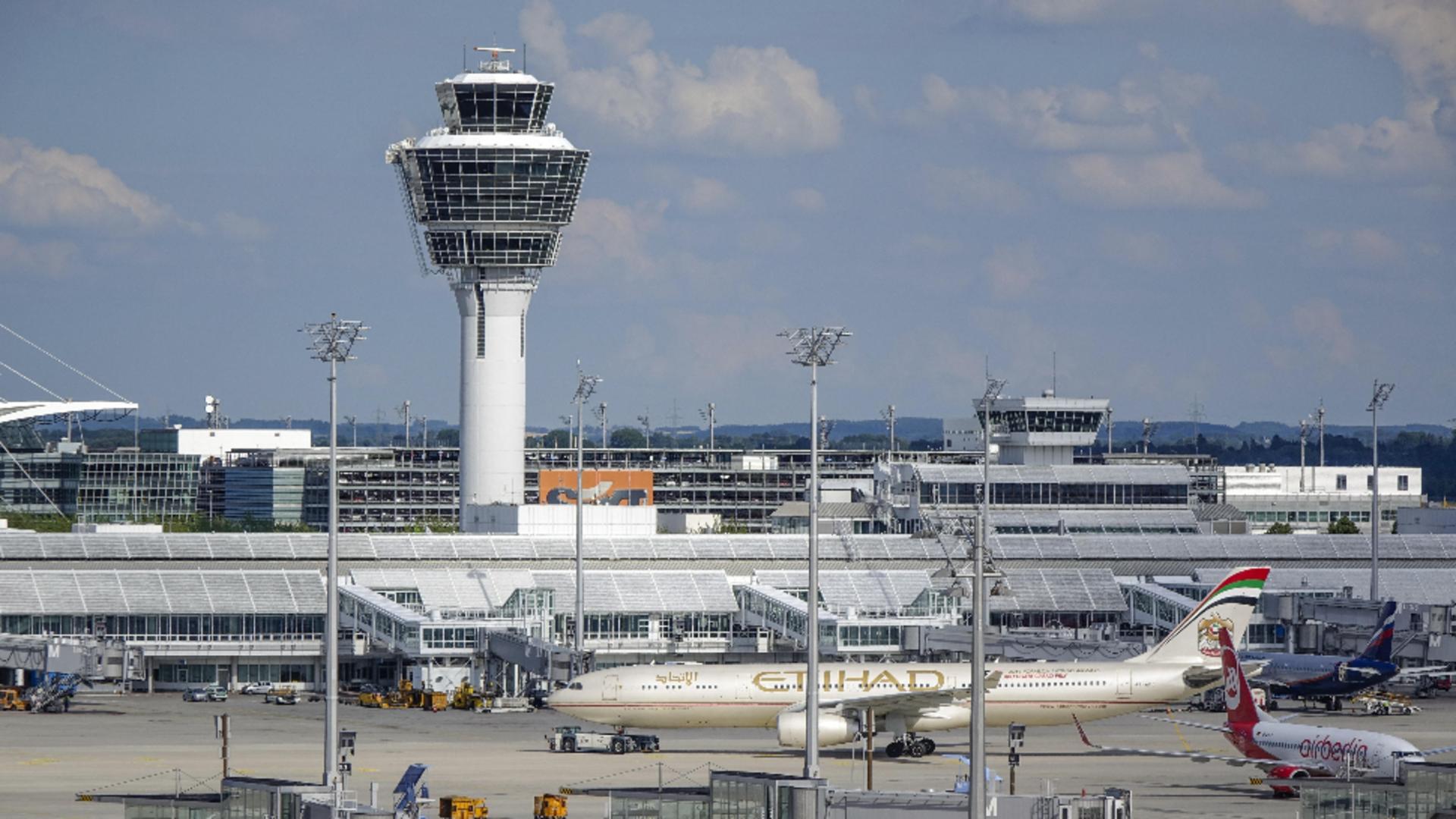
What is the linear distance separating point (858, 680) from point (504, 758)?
49.6 feet

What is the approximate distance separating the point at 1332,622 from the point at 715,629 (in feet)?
122

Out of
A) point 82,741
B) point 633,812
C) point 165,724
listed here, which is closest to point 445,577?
point 165,724

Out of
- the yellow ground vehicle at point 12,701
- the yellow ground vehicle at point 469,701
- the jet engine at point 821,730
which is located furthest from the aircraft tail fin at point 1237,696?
the yellow ground vehicle at point 12,701

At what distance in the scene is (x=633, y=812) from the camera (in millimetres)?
60531

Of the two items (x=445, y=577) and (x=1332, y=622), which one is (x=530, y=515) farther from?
(x=1332, y=622)

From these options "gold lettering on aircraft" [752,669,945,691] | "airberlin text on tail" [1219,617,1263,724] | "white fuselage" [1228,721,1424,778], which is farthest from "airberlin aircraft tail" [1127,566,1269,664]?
"white fuselage" [1228,721,1424,778]

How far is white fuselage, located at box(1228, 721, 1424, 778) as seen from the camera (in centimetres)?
7588

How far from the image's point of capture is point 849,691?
314 feet

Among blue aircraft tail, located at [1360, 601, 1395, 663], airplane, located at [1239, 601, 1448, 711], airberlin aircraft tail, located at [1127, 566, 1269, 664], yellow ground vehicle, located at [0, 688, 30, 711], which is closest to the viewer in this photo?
airberlin aircraft tail, located at [1127, 566, 1269, 664]

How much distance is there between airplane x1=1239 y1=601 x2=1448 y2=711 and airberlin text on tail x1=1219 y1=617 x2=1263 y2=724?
28040 mm

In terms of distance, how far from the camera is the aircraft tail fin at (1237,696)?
3211 inches

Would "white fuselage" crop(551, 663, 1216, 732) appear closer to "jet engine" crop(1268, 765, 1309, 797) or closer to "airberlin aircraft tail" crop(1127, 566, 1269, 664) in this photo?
"airberlin aircraft tail" crop(1127, 566, 1269, 664)

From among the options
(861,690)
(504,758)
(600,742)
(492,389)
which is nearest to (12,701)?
(504,758)

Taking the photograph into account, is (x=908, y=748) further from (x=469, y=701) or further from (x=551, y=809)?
(x=469, y=701)
